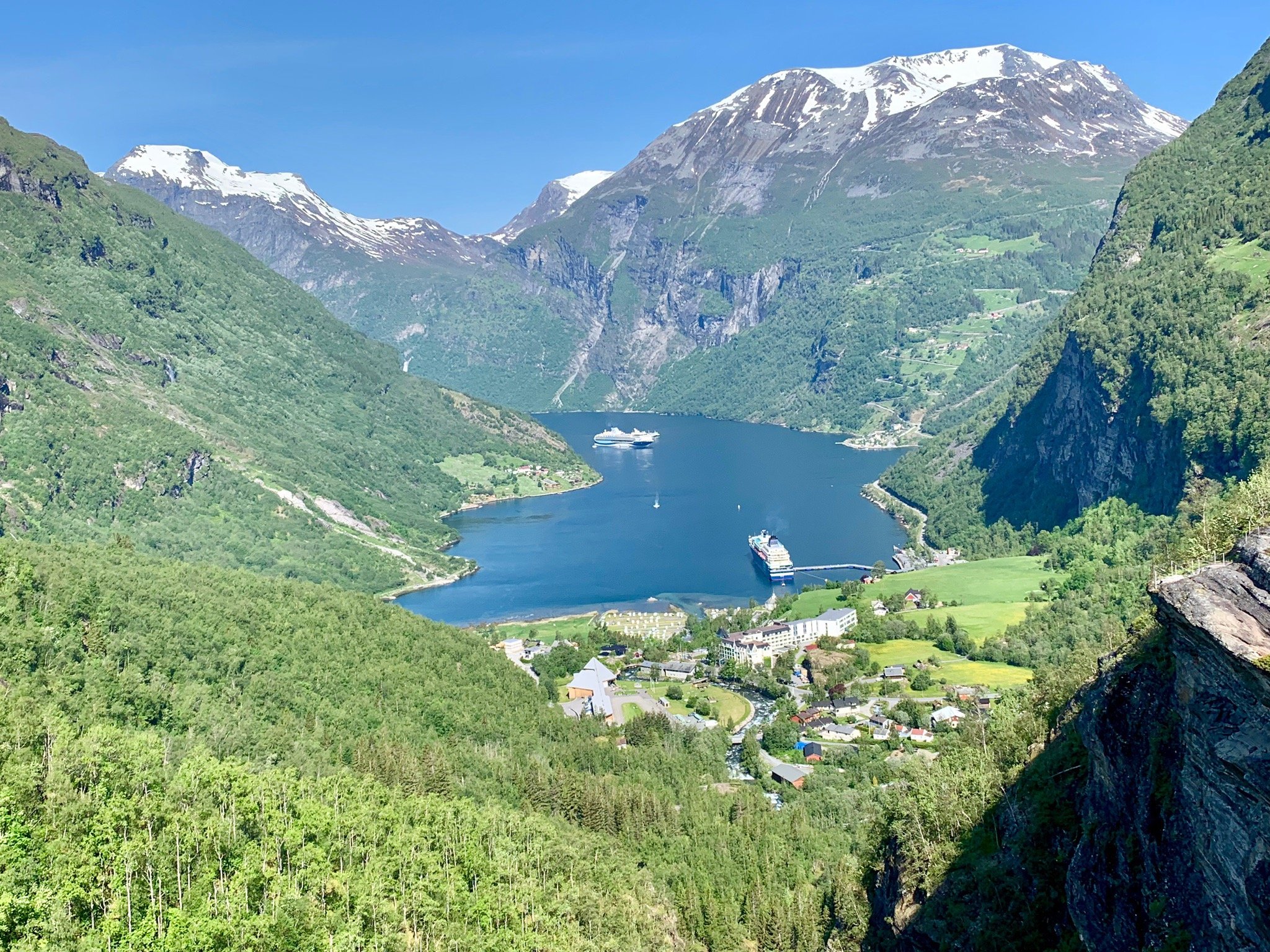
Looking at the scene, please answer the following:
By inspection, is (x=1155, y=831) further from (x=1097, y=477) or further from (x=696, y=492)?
(x=696, y=492)

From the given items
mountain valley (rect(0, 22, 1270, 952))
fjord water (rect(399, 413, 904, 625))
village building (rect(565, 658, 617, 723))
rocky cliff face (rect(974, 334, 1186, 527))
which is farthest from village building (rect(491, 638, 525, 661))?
rocky cliff face (rect(974, 334, 1186, 527))

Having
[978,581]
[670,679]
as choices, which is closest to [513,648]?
[670,679]

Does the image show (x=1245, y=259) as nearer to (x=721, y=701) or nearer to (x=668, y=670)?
(x=668, y=670)

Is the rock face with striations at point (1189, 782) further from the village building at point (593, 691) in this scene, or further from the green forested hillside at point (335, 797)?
the village building at point (593, 691)

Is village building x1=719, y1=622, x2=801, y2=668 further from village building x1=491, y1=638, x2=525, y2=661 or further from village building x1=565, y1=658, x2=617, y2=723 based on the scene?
village building x1=491, y1=638, x2=525, y2=661

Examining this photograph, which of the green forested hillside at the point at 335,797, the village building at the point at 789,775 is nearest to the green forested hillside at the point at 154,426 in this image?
the green forested hillside at the point at 335,797
